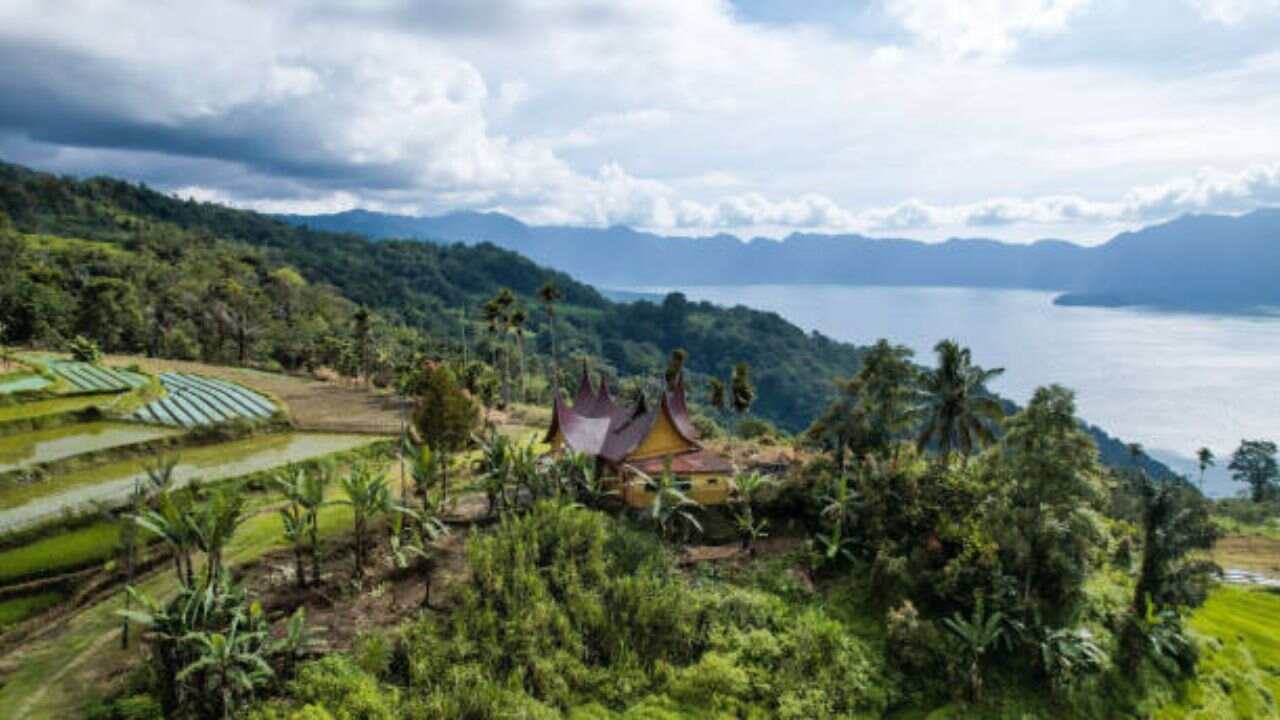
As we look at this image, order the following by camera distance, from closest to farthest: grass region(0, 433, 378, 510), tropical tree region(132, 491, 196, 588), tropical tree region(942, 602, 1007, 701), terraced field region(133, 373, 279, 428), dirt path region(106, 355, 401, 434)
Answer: tropical tree region(132, 491, 196, 588) → tropical tree region(942, 602, 1007, 701) → grass region(0, 433, 378, 510) → terraced field region(133, 373, 279, 428) → dirt path region(106, 355, 401, 434)

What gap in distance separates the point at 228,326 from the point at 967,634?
8595 centimetres

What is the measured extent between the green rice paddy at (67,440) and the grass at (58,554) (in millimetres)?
7863

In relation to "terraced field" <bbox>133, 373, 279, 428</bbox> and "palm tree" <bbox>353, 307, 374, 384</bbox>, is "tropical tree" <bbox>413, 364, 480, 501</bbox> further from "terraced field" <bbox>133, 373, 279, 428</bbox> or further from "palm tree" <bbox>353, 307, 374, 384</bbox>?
"palm tree" <bbox>353, 307, 374, 384</bbox>

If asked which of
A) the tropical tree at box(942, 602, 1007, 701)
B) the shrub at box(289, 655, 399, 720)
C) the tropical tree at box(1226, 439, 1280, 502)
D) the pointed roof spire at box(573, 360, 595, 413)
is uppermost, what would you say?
the pointed roof spire at box(573, 360, 595, 413)

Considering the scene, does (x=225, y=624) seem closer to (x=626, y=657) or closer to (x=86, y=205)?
(x=626, y=657)

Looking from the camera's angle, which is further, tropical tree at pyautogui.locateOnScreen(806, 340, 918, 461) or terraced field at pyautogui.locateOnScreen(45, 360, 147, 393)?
terraced field at pyautogui.locateOnScreen(45, 360, 147, 393)

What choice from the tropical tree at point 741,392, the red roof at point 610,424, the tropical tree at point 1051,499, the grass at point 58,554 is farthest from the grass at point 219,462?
the tropical tree at point 1051,499

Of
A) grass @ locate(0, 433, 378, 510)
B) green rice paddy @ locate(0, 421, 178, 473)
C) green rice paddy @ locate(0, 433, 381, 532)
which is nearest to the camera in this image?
green rice paddy @ locate(0, 433, 381, 532)

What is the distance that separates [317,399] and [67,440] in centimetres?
2195

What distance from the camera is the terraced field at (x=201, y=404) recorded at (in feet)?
132

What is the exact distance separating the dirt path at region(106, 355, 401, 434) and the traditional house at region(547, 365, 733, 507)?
15876 millimetres

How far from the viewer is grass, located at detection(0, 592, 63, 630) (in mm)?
22594

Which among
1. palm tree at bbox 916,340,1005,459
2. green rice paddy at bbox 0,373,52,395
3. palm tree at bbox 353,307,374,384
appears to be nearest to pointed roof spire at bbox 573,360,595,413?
palm tree at bbox 916,340,1005,459

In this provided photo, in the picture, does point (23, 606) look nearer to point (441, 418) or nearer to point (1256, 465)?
point (441, 418)
